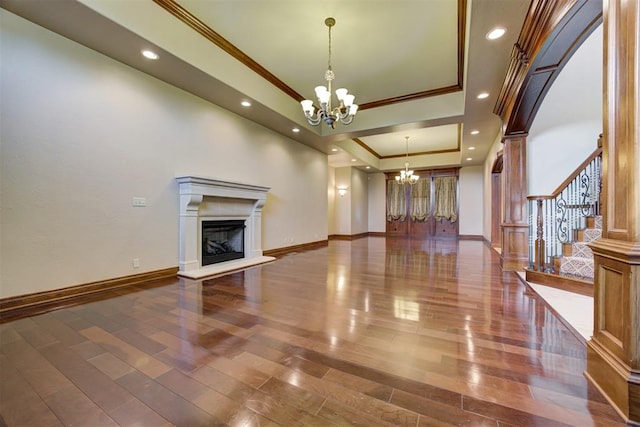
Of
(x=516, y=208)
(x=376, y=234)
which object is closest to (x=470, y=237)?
(x=376, y=234)

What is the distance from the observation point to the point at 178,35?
3.40 metres

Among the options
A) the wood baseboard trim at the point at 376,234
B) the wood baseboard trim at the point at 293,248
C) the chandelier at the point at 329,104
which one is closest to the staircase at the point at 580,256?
the chandelier at the point at 329,104

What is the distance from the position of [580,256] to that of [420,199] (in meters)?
7.54

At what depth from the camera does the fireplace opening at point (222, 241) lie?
185 inches

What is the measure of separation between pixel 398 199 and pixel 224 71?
8.97m

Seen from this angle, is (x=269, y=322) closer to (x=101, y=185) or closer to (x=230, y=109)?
(x=101, y=185)

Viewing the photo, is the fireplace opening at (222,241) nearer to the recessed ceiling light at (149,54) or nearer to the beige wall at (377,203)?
the recessed ceiling light at (149,54)

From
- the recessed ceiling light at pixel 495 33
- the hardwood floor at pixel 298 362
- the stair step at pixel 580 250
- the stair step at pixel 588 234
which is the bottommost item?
the hardwood floor at pixel 298 362

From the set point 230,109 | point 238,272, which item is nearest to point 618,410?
point 238,272

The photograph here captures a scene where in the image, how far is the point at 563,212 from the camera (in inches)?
160

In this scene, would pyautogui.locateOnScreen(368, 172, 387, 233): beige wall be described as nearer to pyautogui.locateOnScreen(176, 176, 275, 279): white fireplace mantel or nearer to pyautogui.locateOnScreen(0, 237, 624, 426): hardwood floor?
pyautogui.locateOnScreen(176, 176, 275, 279): white fireplace mantel

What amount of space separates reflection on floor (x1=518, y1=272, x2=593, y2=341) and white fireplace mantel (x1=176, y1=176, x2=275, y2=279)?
4.35 m

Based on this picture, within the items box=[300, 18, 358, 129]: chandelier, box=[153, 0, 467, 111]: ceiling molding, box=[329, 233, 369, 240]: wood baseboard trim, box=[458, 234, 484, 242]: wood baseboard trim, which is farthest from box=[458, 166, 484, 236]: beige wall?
box=[300, 18, 358, 129]: chandelier

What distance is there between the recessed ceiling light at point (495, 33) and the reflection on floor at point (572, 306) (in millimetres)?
3018
